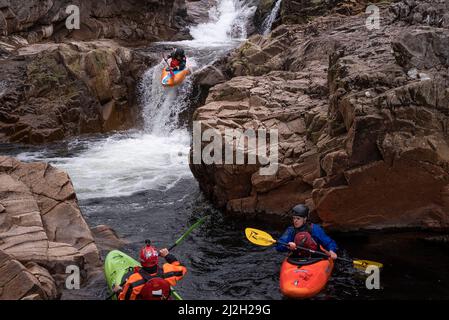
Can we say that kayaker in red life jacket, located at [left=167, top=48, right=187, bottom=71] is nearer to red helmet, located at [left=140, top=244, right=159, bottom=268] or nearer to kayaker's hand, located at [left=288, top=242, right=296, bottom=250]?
kayaker's hand, located at [left=288, top=242, right=296, bottom=250]

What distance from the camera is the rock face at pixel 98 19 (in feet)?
62.1

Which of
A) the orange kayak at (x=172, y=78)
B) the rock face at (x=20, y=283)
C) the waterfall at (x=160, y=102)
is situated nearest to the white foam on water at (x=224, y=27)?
the waterfall at (x=160, y=102)

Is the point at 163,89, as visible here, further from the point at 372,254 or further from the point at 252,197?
the point at 372,254

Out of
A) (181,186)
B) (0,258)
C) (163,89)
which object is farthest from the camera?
(163,89)

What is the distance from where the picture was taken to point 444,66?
30.0 feet

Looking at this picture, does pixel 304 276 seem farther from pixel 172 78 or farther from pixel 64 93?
pixel 64 93

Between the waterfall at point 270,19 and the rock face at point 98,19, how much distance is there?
391 cm

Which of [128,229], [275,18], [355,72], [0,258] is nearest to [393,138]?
[355,72]

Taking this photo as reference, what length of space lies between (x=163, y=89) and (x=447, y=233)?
11.3 metres

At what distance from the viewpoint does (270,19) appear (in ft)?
71.8

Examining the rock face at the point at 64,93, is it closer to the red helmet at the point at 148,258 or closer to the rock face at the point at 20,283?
the rock face at the point at 20,283

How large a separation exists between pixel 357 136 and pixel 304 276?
108 inches

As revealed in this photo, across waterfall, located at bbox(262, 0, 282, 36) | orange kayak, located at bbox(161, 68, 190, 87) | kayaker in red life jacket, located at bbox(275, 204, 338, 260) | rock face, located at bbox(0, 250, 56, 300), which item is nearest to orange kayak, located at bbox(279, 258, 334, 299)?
kayaker in red life jacket, located at bbox(275, 204, 338, 260)

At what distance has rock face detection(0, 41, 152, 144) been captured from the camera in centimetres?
1559
